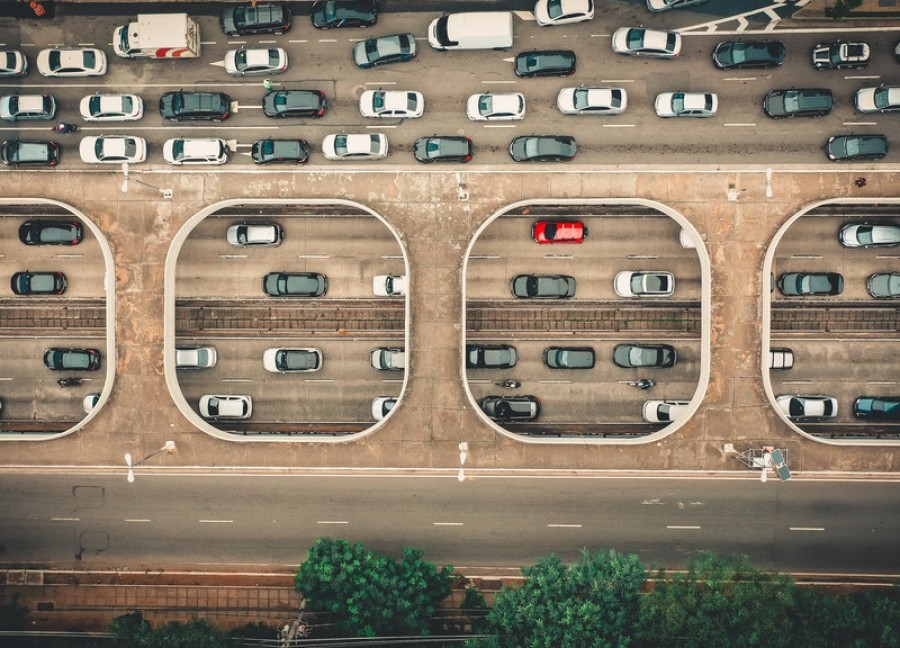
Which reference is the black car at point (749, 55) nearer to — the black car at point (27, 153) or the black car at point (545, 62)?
the black car at point (545, 62)

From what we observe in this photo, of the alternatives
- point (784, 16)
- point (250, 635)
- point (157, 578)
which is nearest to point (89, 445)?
point (157, 578)

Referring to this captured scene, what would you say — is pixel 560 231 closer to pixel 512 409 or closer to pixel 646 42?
pixel 512 409

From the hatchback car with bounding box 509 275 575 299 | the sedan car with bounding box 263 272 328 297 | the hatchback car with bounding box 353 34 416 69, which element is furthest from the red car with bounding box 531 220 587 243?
the sedan car with bounding box 263 272 328 297

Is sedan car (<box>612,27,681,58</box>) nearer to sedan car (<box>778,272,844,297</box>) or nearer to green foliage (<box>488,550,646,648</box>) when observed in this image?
sedan car (<box>778,272,844,297</box>)

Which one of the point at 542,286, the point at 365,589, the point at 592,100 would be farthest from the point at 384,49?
the point at 365,589

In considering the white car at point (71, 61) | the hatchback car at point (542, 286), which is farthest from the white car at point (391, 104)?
the white car at point (71, 61)

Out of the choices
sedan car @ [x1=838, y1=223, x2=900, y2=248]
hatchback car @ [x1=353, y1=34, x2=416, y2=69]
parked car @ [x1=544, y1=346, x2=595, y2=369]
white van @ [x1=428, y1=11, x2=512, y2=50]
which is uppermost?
white van @ [x1=428, y1=11, x2=512, y2=50]

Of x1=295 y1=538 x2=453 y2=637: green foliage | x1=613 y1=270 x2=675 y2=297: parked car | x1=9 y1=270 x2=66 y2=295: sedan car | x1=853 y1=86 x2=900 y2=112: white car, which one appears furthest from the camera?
x1=9 y1=270 x2=66 y2=295: sedan car

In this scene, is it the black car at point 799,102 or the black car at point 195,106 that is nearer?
the black car at point 799,102
